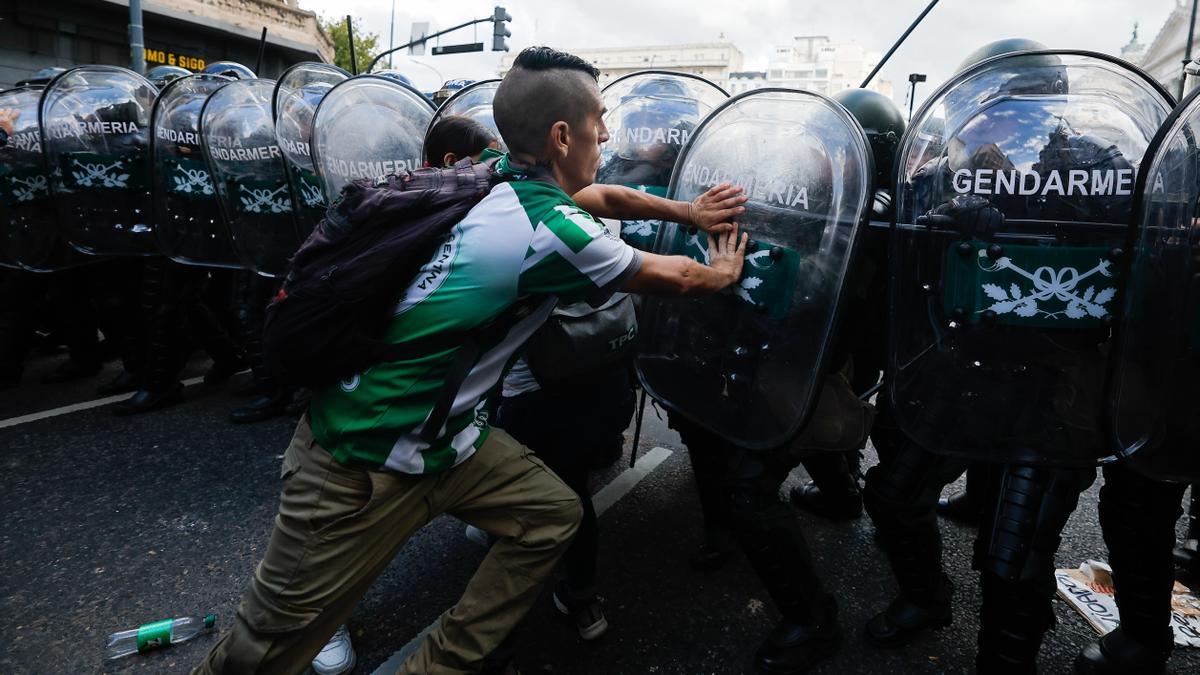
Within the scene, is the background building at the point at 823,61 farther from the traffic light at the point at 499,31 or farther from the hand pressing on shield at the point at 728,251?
the hand pressing on shield at the point at 728,251

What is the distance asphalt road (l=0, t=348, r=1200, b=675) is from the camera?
226 cm

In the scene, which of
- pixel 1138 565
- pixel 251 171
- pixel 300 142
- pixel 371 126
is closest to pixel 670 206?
pixel 1138 565

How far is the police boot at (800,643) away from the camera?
216 cm

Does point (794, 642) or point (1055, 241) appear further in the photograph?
point (794, 642)

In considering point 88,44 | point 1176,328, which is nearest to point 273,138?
point 1176,328

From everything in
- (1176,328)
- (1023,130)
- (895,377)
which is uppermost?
(1023,130)

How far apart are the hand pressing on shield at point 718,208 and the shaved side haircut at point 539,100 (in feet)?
1.45

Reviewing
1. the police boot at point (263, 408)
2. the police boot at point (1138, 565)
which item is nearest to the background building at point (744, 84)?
the police boot at point (1138, 565)

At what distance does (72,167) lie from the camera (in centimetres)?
427

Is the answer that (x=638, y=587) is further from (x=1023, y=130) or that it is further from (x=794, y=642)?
(x=1023, y=130)

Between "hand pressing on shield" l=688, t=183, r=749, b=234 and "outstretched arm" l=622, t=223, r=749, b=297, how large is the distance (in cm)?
3

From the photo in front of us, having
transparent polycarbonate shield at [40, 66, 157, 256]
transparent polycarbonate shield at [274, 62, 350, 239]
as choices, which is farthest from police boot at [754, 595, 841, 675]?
transparent polycarbonate shield at [40, 66, 157, 256]

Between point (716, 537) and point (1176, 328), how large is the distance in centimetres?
165

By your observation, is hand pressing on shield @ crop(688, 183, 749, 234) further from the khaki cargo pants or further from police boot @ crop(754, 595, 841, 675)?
police boot @ crop(754, 595, 841, 675)
